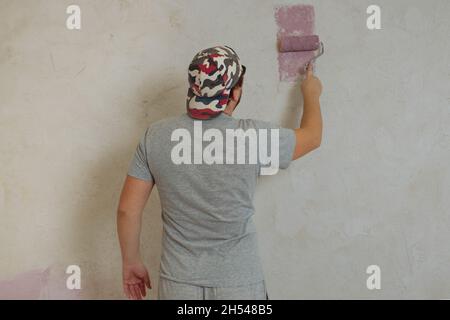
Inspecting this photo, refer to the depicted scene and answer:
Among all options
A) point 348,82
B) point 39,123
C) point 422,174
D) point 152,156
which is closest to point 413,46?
point 348,82

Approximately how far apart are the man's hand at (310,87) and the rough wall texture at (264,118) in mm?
44

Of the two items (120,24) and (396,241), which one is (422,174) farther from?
(120,24)

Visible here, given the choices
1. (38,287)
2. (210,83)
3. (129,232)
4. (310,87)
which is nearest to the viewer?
(210,83)

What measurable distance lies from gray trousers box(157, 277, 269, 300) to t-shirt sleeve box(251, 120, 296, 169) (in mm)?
320

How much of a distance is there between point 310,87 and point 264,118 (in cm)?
17

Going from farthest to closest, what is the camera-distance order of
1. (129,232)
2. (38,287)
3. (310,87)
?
1. (38,287)
2. (310,87)
3. (129,232)

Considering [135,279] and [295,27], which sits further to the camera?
[295,27]

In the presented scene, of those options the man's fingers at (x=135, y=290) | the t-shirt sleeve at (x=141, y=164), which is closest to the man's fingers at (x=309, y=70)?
the t-shirt sleeve at (x=141, y=164)

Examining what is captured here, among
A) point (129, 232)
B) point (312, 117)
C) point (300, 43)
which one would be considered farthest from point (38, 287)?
point (300, 43)

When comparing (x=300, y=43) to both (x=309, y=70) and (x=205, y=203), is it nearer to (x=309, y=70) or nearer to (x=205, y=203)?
(x=309, y=70)

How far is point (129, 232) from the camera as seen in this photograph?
4.06 ft

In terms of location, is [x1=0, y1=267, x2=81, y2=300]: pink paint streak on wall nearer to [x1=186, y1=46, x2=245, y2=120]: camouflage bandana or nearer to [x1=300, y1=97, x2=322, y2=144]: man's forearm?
[x1=186, y1=46, x2=245, y2=120]: camouflage bandana

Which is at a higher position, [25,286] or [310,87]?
[310,87]

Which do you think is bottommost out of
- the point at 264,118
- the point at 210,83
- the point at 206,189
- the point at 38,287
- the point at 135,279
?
the point at 38,287
